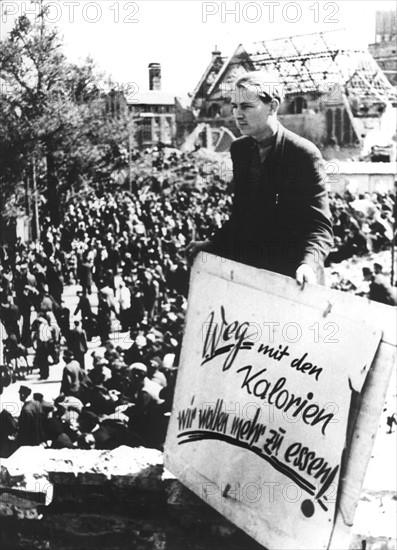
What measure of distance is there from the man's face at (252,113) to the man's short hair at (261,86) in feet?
0.07

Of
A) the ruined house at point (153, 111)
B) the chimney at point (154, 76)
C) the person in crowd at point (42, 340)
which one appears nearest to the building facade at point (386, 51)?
the ruined house at point (153, 111)

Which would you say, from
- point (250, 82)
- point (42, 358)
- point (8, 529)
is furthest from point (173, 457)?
point (250, 82)

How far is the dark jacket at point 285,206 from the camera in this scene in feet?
16.6

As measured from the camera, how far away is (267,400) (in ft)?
14.5

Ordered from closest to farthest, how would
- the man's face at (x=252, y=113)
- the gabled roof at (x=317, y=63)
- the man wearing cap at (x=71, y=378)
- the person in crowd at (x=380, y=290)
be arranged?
the man's face at (x=252, y=113), the gabled roof at (x=317, y=63), the person in crowd at (x=380, y=290), the man wearing cap at (x=71, y=378)

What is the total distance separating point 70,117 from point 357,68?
2.33 metres

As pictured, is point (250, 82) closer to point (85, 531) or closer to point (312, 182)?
point (312, 182)

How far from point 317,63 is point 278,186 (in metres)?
1.23

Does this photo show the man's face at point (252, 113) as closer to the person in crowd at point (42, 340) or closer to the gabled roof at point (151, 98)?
the gabled roof at point (151, 98)

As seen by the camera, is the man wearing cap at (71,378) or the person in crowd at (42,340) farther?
the person in crowd at (42,340)

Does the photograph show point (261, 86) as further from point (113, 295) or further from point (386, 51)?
point (113, 295)

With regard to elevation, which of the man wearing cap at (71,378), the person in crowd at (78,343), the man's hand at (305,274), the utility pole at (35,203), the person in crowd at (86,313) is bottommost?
the man wearing cap at (71,378)

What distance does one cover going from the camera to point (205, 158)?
5723 mm

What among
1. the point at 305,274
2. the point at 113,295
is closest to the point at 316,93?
the point at 305,274
